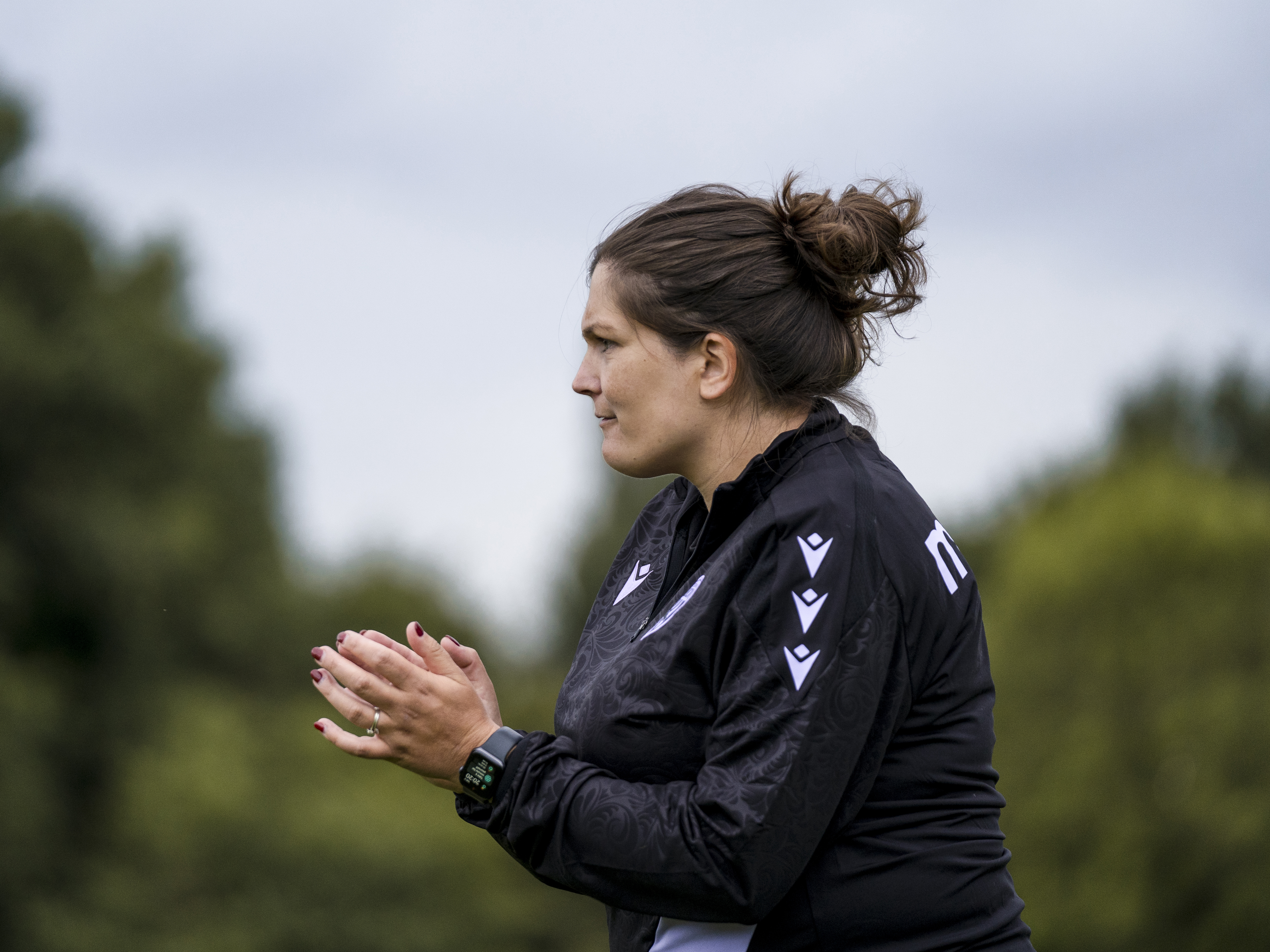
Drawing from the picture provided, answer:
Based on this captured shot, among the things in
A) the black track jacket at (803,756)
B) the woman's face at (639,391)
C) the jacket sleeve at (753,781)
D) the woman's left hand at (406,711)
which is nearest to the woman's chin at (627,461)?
the woman's face at (639,391)

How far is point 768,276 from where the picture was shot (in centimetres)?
246

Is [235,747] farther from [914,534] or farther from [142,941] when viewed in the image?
[914,534]

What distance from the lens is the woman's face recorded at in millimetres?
2465

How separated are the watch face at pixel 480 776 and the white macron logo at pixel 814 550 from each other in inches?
23.4

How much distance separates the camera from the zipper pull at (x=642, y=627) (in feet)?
7.93

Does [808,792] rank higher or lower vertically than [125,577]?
lower

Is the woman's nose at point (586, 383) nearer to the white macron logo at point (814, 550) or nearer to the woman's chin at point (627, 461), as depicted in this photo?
the woman's chin at point (627, 461)

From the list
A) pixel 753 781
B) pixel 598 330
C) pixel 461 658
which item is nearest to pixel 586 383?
pixel 598 330

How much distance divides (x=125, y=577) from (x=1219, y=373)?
24.7 meters

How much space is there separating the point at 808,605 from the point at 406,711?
2.23 ft

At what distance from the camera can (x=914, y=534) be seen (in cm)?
221

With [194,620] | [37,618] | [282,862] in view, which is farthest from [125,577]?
[282,862]

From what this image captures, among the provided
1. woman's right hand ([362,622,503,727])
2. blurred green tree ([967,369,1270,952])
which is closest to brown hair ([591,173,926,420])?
woman's right hand ([362,622,503,727])

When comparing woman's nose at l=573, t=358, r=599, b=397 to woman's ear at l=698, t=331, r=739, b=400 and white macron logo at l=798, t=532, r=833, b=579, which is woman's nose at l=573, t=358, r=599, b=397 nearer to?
woman's ear at l=698, t=331, r=739, b=400
